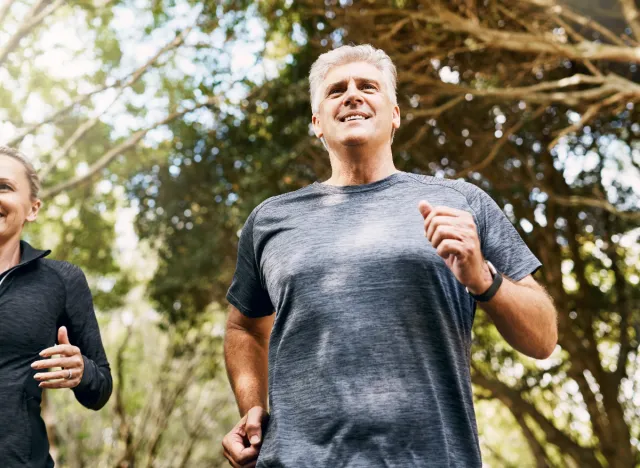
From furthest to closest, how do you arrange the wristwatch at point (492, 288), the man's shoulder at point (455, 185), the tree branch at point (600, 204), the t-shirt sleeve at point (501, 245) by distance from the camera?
the tree branch at point (600, 204)
the man's shoulder at point (455, 185)
the t-shirt sleeve at point (501, 245)
the wristwatch at point (492, 288)

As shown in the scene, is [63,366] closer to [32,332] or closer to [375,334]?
[32,332]

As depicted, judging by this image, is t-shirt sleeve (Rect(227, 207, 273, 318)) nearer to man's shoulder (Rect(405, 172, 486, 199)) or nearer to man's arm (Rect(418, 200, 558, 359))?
man's shoulder (Rect(405, 172, 486, 199))

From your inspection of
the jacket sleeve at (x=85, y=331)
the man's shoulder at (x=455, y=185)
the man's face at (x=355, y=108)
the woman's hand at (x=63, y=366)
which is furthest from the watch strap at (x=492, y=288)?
the jacket sleeve at (x=85, y=331)

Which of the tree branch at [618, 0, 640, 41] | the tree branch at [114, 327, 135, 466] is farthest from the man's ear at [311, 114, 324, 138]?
the tree branch at [114, 327, 135, 466]

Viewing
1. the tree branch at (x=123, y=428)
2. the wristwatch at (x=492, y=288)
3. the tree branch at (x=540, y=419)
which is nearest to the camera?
the wristwatch at (x=492, y=288)

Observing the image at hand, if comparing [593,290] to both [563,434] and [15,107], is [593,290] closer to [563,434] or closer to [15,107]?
[563,434]

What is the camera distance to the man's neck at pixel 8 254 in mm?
2773

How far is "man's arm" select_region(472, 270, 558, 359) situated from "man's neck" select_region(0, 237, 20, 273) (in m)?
1.81

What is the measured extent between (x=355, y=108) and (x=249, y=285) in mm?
740

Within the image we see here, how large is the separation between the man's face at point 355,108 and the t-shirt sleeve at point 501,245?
0.44 m

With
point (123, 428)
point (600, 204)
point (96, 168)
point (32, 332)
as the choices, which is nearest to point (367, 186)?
point (32, 332)

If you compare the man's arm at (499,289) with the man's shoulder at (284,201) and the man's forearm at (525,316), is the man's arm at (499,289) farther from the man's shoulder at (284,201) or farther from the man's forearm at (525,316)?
the man's shoulder at (284,201)

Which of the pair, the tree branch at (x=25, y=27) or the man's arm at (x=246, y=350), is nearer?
the man's arm at (x=246, y=350)

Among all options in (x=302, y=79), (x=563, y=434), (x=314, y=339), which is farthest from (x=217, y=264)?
(x=314, y=339)
